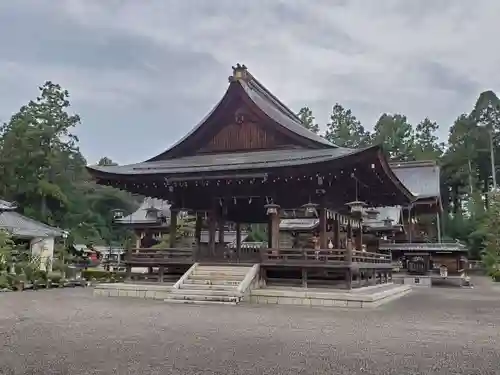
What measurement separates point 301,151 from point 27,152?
106 ft

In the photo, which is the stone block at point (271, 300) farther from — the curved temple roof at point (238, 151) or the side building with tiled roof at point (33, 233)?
the side building with tiled roof at point (33, 233)

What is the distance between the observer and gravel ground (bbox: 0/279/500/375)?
5.24 m

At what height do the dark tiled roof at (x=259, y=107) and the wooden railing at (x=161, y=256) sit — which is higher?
the dark tiled roof at (x=259, y=107)

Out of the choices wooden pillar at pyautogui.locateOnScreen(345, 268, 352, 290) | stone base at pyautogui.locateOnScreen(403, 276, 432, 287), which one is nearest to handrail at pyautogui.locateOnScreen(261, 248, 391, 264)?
wooden pillar at pyautogui.locateOnScreen(345, 268, 352, 290)

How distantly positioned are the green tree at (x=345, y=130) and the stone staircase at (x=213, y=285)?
45459 millimetres

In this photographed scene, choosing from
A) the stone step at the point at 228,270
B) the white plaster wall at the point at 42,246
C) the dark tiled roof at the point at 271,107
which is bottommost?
the stone step at the point at 228,270

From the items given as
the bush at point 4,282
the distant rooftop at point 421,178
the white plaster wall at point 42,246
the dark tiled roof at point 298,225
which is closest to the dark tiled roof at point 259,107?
the bush at point 4,282

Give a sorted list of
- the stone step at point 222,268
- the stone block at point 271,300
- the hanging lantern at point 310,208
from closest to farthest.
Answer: the stone block at point 271,300, the hanging lantern at point 310,208, the stone step at point 222,268

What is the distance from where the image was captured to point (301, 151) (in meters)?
16.0

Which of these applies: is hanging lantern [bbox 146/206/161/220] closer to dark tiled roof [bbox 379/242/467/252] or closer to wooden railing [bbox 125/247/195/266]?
wooden railing [bbox 125/247/195/266]

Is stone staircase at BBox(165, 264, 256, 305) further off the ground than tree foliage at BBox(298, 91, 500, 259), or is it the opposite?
tree foliage at BBox(298, 91, 500, 259)

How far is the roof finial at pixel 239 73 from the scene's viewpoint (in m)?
16.7

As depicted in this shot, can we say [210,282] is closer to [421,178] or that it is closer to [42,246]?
[42,246]

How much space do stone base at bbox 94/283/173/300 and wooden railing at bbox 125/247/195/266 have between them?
2.44 ft
